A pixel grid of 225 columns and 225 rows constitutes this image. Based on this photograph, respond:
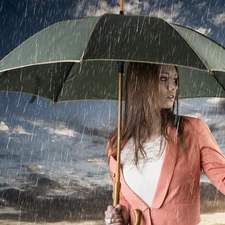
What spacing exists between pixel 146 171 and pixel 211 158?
0.42 metres

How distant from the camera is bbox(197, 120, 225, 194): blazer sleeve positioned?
2902 mm

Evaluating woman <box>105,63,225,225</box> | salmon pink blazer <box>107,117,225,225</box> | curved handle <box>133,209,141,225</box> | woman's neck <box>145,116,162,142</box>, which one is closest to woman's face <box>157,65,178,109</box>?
woman <box>105,63,225,225</box>

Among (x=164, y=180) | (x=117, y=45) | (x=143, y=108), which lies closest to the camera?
(x=117, y=45)

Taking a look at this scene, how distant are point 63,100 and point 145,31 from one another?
1498 mm

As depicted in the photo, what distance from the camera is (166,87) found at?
3049 millimetres

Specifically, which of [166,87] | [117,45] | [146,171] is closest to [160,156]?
[146,171]

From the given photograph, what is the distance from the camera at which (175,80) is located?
313 centimetres

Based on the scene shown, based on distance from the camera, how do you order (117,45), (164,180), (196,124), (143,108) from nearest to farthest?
1. (117,45)
2. (164,180)
3. (196,124)
4. (143,108)

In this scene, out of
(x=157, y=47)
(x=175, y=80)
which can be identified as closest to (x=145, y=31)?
(x=157, y=47)

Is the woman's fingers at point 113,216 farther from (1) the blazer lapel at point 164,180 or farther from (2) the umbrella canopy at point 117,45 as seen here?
(2) the umbrella canopy at point 117,45

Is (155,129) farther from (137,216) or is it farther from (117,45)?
(117,45)

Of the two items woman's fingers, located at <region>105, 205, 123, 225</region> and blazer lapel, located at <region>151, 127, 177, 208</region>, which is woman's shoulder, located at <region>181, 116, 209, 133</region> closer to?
blazer lapel, located at <region>151, 127, 177, 208</region>

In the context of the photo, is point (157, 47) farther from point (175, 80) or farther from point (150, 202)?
point (150, 202)

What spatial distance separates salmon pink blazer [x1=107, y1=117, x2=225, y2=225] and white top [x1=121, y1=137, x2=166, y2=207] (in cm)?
6
